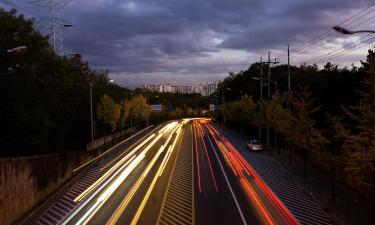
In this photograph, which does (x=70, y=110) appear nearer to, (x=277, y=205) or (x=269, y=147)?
(x=269, y=147)

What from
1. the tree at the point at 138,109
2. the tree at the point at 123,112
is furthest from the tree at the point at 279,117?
the tree at the point at 138,109

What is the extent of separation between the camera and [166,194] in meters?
33.3

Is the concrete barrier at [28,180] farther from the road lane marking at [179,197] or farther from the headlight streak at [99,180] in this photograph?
the road lane marking at [179,197]

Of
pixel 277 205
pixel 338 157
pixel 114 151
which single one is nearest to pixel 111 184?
pixel 277 205

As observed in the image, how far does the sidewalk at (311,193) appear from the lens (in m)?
26.5

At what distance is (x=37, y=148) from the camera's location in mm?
43531

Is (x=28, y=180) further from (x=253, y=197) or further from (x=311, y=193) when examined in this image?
(x=311, y=193)

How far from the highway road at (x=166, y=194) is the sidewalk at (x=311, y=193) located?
1039mm

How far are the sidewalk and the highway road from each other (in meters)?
1.04

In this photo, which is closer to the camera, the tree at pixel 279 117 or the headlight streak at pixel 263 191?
the headlight streak at pixel 263 191

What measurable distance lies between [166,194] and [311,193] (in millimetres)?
10574

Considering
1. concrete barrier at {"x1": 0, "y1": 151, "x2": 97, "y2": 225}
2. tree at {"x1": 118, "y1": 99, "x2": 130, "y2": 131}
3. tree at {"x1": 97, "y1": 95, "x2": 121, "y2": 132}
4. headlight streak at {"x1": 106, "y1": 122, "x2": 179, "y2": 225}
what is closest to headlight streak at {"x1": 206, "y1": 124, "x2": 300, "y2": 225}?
headlight streak at {"x1": 106, "y1": 122, "x2": 179, "y2": 225}

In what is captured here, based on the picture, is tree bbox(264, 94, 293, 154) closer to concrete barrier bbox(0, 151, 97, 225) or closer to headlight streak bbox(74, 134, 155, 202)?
headlight streak bbox(74, 134, 155, 202)

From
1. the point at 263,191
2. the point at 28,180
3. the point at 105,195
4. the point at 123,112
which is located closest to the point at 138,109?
the point at 123,112
